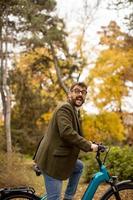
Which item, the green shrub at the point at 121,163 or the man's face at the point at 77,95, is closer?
the man's face at the point at 77,95

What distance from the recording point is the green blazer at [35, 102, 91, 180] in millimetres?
5327

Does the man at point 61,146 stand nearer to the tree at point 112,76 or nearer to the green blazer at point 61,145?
the green blazer at point 61,145

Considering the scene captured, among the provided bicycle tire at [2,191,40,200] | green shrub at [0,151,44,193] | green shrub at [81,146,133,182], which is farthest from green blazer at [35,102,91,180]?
green shrub at [81,146,133,182]

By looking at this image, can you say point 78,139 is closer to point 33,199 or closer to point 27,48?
point 33,199

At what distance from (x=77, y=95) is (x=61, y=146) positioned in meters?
0.61

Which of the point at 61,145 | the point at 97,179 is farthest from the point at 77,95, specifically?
the point at 97,179

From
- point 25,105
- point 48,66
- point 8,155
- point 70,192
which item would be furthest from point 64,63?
point 70,192

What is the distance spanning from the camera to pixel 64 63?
110ft

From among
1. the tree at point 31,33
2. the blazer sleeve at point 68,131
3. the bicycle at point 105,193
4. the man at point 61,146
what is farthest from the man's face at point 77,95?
the tree at point 31,33

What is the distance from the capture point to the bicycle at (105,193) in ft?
18.2

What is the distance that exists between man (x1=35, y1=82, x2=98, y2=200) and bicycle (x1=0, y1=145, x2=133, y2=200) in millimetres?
250

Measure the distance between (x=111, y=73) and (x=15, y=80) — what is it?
7224 millimetres

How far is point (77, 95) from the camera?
217 inches

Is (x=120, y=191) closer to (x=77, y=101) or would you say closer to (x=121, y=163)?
(x=77, y=101)
